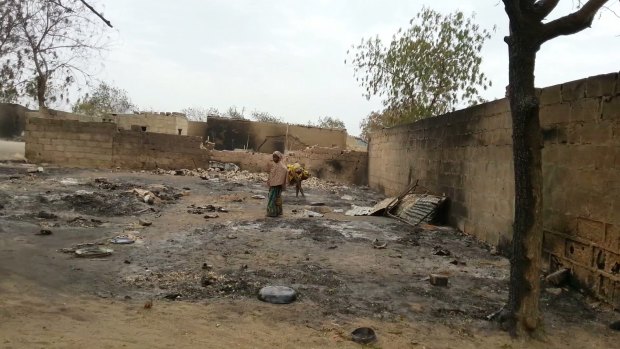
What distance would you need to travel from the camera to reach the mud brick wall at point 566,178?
416cm

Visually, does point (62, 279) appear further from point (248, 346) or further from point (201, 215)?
point (201, 215)

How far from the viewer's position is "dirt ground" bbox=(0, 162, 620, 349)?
318 centimetres

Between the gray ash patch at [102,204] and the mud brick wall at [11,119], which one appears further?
the mud brick wall at [11,119]

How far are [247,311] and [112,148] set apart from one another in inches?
549

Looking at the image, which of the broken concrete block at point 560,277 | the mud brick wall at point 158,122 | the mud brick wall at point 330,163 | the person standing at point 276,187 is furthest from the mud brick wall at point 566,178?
the mud brick wall at point 158,122

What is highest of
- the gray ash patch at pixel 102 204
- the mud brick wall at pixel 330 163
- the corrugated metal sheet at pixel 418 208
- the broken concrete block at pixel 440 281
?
the mud brick wall at pixel 330 163

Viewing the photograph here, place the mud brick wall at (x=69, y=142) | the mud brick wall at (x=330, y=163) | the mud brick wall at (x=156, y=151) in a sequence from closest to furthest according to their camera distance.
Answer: the mud brick wall at (x=69, y=142) < the mud brick wall at (x=156, y=151) < the mud brick wall at (x=330, y=163)

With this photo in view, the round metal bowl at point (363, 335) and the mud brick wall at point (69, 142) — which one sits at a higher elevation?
the mud brick wall at point (69, 142)

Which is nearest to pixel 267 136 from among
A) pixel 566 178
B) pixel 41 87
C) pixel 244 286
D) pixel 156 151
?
pixel 156 151

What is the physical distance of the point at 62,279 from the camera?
424 centimetres

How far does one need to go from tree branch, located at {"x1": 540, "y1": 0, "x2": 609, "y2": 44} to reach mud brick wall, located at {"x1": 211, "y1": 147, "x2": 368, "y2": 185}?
52.5 ft

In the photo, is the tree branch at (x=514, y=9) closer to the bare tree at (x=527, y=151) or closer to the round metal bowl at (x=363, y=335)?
the bare tree at (x=527, y=151)

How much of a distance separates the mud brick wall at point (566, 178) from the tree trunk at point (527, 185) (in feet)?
4.09

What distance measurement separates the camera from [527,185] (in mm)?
3264
